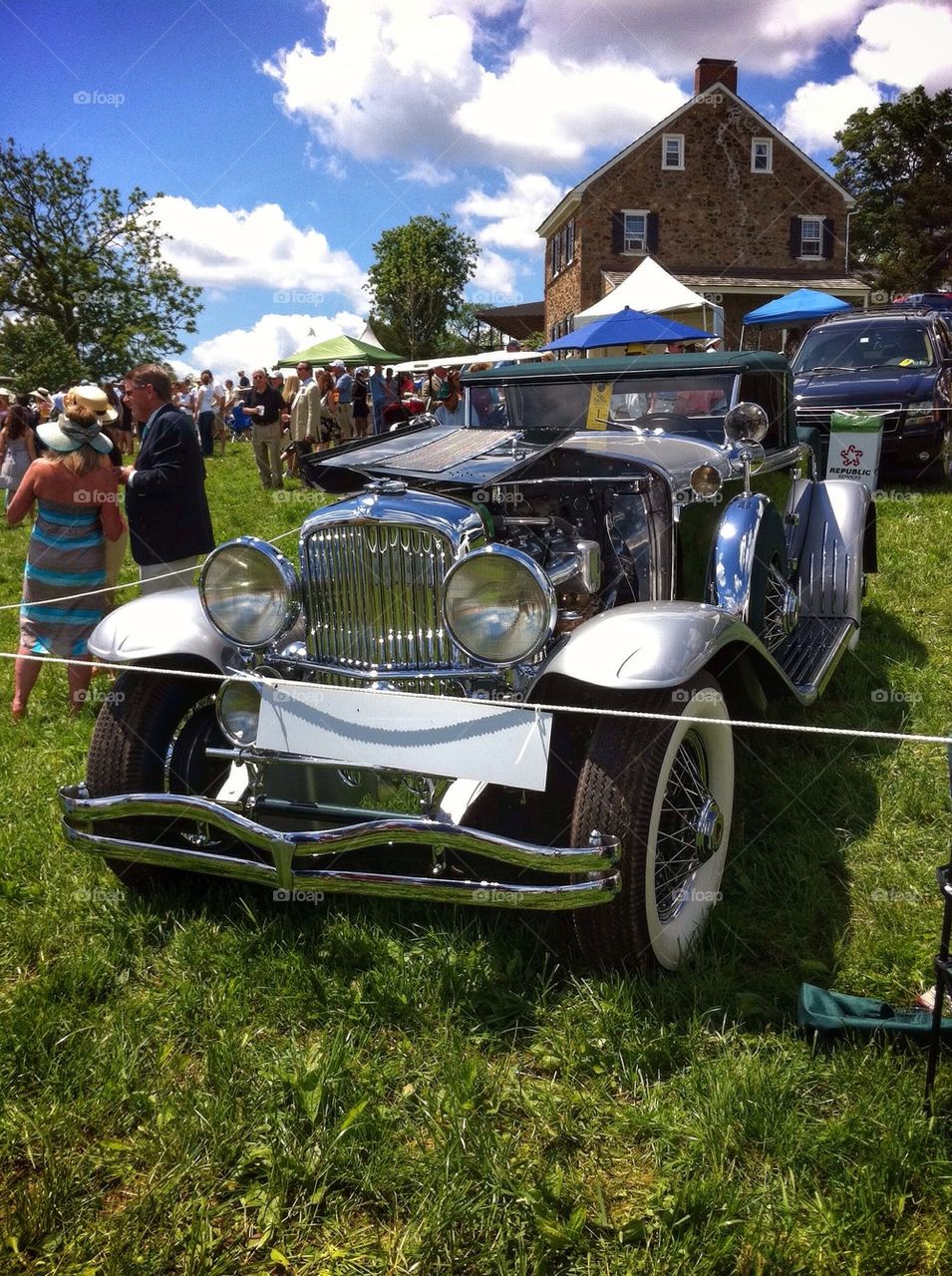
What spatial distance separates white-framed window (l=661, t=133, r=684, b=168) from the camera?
92.5 ft

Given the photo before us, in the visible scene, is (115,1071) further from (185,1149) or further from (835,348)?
(835,348)

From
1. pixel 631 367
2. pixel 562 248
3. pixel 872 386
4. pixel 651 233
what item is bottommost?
pixel 631 367

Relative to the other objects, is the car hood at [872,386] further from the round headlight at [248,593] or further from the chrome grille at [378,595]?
the round headlight at [248,593]

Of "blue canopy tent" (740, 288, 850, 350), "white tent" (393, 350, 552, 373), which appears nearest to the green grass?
"blue canopy tent" (740, 288, 850, 350)

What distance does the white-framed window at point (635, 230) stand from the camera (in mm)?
28203

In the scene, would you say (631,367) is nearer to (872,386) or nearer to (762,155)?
(872,386)

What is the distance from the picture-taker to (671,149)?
28.2 m

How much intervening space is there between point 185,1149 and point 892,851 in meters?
2.41

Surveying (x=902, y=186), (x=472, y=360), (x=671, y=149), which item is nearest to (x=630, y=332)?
(x=472, y=360)

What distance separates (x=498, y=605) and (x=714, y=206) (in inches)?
1158

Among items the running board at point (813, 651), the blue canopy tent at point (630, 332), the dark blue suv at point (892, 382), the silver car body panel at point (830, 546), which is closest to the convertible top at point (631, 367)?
the silver car body panel at point (830, 546)

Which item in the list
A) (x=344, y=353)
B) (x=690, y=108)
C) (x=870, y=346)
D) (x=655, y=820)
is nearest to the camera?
(x=655, y=820)

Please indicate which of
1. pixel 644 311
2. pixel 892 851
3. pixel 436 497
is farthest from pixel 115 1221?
pixel 644 311

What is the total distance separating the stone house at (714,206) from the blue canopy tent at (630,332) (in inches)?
632
